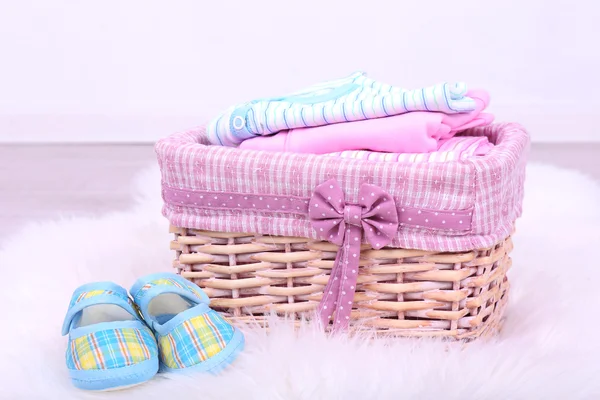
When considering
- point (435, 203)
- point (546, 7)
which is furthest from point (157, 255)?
point (546, 7)

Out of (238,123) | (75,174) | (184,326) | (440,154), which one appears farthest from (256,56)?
(184,326)

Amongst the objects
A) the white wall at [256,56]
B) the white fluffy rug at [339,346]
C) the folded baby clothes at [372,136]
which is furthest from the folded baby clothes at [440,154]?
the white wall at [256,56]

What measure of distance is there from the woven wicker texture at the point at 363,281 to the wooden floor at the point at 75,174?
75 cm

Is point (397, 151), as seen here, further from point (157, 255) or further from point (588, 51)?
point (588, 51)

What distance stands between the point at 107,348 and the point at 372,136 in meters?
0.45

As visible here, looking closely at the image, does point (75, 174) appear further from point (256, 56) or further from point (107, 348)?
point (107, 348)

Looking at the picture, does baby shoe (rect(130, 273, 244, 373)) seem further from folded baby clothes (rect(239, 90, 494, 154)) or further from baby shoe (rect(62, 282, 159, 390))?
folded baby clothes (rect(239, 90, 494, 154))

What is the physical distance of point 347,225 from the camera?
2.98 ft

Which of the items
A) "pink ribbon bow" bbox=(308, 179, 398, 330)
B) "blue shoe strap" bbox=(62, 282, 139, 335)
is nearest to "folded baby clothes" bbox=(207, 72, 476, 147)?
"pink ribbon bow" bbox=(308, 179, 398, 330)

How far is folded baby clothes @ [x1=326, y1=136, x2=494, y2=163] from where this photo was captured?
0.97 metres

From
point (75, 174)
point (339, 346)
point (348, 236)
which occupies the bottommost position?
point (75, 174)

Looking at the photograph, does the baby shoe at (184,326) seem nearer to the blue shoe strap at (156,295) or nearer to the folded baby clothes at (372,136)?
the blue shoe strap at (156,295)

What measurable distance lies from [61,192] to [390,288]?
137 centimetres

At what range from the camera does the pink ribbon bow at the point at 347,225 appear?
2.91 ft
